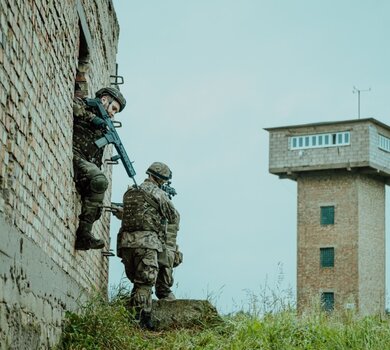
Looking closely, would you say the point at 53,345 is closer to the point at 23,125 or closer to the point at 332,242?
the point at 23,125

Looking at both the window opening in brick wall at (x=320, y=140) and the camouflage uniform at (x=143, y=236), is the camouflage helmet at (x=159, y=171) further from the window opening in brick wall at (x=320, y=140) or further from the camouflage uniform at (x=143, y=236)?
the window opening in brick wall at (x=320, y=140)

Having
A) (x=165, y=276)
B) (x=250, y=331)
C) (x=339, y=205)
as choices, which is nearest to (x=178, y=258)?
(x=165, y=276)

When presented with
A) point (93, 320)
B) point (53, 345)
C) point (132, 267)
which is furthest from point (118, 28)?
point (53, 345)

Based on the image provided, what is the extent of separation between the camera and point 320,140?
5150 cm

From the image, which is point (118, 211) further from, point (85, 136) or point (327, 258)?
point (327, 258)

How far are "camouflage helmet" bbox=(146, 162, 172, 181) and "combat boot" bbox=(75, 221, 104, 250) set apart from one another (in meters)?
2.83

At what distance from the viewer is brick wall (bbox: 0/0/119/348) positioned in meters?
5.63

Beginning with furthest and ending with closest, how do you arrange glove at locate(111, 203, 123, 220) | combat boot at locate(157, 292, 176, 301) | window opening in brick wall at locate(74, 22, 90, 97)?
combat boot at locate(157, 292, 176, 301) < glove at locate(111, 203, 123, 220) < window opening in brick wall at locate(74, 22, 90, 97)

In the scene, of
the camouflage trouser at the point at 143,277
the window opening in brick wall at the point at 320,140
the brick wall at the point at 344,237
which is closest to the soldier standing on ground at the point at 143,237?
the camouflage trouser at the point at 143,277

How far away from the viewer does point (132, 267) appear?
11633 millimetres

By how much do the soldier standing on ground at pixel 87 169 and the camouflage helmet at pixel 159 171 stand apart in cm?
258

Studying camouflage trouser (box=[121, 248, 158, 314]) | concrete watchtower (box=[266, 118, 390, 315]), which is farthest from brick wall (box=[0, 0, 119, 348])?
concrete watchtower (box=[266, 118, 390, 315])

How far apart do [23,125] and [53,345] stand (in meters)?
2.04

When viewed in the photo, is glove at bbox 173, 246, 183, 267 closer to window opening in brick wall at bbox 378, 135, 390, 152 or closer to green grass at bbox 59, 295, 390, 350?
green grass at bbox 59, 295, 390, 350
